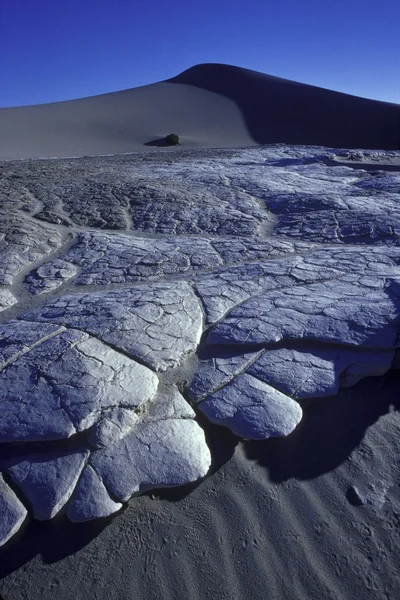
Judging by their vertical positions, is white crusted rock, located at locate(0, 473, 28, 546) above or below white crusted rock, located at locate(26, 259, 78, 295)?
below

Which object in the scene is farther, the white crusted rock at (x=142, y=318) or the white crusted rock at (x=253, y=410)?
the white crusted rock at (x=142, y=318)

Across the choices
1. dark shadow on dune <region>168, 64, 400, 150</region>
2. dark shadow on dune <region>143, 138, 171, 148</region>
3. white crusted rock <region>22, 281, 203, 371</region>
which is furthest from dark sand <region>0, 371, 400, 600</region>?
dark shadow on dune <region>168, 64, 400, 150</region>

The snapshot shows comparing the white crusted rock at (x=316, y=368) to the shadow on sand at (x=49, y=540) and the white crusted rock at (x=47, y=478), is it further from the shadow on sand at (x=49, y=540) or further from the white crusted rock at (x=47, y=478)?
the white crusted rock at (x=47, y=478)

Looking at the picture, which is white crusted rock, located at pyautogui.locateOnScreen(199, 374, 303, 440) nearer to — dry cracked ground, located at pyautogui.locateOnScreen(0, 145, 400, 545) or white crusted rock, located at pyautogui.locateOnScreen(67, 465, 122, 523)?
dry cracked ground, located at pyautogui.locateOnScreen(0, 145, 400, 545)

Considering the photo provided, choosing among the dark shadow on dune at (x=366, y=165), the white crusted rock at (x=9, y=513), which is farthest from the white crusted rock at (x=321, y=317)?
the dark shadow on dune at (x=366, y=165)

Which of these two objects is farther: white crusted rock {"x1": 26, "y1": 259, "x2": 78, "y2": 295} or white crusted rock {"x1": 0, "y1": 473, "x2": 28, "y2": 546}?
white crusted rock {"x1": 26, "y1": 259, "x2": 78, "y2": 295}

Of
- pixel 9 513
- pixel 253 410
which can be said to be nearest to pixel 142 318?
pixel 253 410

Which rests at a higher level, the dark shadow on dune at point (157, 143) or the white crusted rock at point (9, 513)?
the white crusted rock at point (9, 513)
